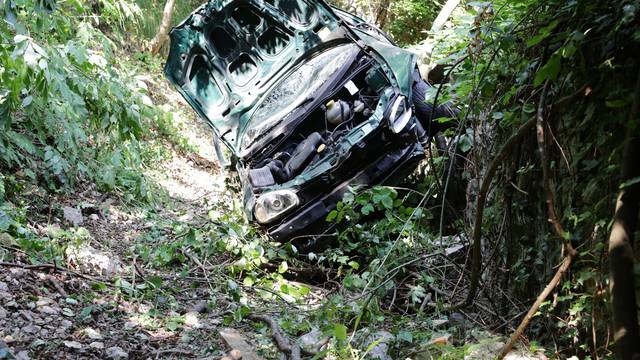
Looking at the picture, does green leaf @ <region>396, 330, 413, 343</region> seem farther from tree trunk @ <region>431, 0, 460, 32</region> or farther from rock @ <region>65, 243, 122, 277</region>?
tree trunk @ <region>431, 0, 460, 32</region>

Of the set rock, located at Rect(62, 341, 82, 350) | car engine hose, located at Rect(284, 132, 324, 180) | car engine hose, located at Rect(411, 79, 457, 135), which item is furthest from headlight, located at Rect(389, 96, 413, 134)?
rock, located at Rect(62, 341, 82, 350)

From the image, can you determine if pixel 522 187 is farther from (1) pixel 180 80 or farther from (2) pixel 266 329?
(1) pixel 180 80

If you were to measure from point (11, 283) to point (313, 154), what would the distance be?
3066 mm

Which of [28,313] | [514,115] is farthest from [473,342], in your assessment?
[28,313]

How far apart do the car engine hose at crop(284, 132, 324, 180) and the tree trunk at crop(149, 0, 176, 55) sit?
6927mm

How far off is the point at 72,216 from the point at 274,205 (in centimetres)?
170

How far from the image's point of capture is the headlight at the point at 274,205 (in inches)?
204

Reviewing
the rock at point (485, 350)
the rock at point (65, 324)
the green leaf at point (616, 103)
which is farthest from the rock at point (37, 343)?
the green leaf at point (616, 103)

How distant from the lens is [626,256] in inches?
77.1

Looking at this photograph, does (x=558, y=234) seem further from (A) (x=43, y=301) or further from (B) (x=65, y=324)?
(A) (x=43, y=301)

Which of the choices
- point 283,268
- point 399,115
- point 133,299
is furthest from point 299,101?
point 133,299

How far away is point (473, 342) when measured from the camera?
2.98 meters

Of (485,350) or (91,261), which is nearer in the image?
(485,350)

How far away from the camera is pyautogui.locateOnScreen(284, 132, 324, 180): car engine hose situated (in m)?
5.84
